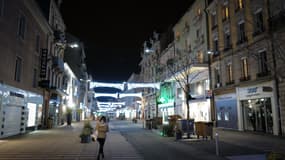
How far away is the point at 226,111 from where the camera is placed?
25.3m

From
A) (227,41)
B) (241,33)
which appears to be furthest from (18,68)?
(227,41)

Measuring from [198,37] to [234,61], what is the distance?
915cm

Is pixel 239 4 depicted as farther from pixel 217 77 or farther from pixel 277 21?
pixel 217 77

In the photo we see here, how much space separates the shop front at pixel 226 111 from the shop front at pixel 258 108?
3.16ft

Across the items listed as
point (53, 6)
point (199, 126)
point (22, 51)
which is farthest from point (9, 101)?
point (53, 6)

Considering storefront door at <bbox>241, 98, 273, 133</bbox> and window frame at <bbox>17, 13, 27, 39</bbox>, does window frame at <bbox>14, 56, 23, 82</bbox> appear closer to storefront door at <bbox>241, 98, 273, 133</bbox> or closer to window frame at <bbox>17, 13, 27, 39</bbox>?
window frame at <bbox>17, 13, 27, 39</bbox>

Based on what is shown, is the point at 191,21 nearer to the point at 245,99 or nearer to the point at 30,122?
the point at 245,99

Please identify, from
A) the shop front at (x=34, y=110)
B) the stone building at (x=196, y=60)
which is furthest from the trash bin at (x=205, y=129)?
the shop front at (x=34, y=110)

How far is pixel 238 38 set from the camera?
77.3 ft

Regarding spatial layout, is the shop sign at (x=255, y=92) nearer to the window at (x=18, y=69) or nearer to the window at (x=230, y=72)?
the window at (x=230, y=72)

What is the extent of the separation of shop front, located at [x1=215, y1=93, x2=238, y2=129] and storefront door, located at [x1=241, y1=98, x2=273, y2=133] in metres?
1.22

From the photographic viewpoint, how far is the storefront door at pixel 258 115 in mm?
19394

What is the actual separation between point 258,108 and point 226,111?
4.70 meters

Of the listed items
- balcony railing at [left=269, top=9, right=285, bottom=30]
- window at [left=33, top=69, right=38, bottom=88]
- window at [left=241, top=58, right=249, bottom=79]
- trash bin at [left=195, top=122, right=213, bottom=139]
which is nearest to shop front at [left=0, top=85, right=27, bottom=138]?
window at [left=33, top=69, right=38, bottom=88]
